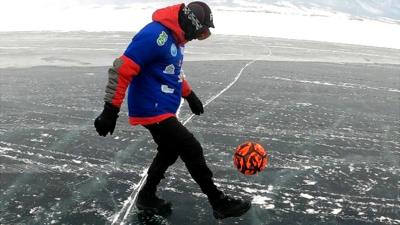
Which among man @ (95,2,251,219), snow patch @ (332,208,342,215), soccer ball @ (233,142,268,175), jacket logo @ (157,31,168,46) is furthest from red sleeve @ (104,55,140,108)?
snow patch @ (332,208,342,215)

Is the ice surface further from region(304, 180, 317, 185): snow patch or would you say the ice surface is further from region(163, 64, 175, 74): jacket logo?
region(163, 64, 175, 74): jacket logo

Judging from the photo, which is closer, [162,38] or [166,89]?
[162,38]

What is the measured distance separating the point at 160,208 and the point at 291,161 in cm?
199

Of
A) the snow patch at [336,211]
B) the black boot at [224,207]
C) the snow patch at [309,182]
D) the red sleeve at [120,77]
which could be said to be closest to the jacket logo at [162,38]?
the red sleeve at [120,77]

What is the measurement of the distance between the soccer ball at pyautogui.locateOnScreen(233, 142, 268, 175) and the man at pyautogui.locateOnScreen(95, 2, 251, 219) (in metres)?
0.38

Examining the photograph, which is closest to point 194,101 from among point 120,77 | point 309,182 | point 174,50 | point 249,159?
point 249,159

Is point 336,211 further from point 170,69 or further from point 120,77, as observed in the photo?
point 120,77

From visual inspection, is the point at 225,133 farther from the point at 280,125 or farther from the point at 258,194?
the point at 258,194

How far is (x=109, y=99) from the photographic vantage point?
3350 millimetres

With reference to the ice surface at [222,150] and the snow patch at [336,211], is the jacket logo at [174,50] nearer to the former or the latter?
the ice surface at [222,150]

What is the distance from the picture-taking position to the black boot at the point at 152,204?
3982 millimetres

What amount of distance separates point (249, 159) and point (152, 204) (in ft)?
3.04

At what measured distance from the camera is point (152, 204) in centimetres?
400

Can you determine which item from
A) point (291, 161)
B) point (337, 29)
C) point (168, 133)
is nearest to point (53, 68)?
point (291, 161)
